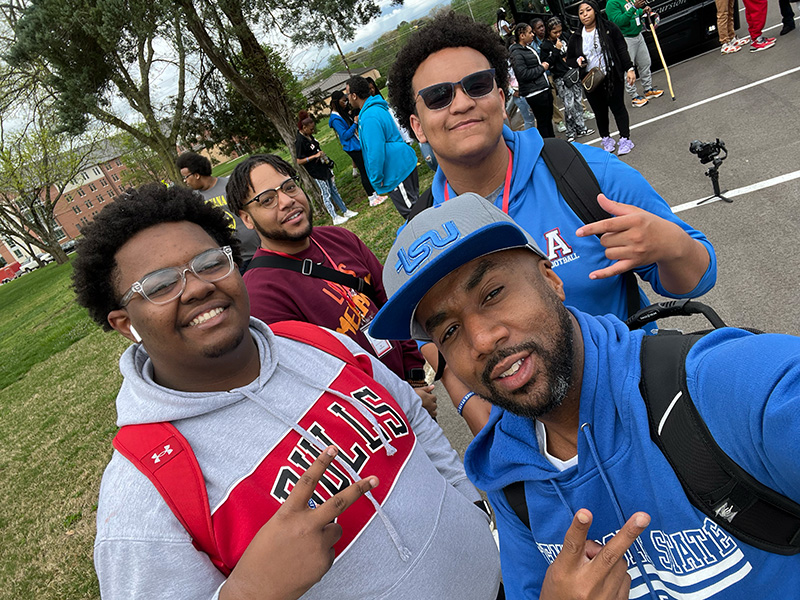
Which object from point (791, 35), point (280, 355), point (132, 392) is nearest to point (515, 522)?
point (280, 355)

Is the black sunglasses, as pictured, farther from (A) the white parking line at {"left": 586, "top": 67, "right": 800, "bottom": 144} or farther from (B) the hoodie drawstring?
(A) the white parking line at {"left": 586, "top": 67, "right": 800, "bottom": 144}

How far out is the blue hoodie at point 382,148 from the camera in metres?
5.77

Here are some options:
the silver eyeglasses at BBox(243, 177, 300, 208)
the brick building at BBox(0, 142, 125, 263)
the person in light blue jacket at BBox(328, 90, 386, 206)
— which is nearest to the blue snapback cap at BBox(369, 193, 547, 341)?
the silver eyeglasses at BBox(243, 177, 300, 208)

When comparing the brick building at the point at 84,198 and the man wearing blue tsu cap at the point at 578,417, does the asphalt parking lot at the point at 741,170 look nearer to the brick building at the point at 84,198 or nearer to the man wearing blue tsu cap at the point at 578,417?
the man wearing blue tsu cap at the point at 578,417

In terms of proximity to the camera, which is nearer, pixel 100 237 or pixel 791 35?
pixel 100 237

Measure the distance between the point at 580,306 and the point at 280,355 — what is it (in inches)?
42.2

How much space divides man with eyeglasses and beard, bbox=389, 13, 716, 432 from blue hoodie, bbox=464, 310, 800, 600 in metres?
0.36

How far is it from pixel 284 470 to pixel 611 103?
743 cm

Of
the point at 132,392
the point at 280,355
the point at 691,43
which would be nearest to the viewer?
the point at 132,392

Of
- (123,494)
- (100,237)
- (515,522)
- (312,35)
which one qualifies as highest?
(312,35)

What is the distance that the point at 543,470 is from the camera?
1.20 metres

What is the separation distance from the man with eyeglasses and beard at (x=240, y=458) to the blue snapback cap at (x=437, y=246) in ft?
1.42

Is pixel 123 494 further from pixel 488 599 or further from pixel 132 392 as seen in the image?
pixel 488 599

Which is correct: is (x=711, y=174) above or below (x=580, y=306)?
below
